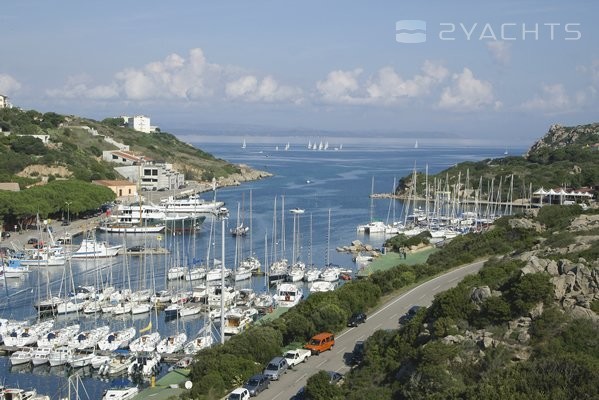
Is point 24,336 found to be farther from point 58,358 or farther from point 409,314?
point 409,314

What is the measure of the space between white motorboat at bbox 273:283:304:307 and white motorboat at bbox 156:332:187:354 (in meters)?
6.71

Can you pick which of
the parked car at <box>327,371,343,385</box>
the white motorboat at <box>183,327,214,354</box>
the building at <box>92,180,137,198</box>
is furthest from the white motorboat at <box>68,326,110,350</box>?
the building at <box>92,180,137,198</box>

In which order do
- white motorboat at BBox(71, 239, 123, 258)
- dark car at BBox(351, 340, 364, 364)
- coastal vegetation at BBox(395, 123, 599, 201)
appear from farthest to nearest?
coastal vegetation at BBox(395, 123, 599, 201) < white motorboat at BBox(71, 239, 123, 258) < dark car at BBox(351, 340, 364, 364)

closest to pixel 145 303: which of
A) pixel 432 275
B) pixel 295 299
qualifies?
pixel 295 299

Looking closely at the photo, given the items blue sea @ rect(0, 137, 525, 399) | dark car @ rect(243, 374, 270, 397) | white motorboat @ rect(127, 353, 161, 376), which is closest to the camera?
dark car @ rect(243, 374, 270, 397)

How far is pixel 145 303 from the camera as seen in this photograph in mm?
28266

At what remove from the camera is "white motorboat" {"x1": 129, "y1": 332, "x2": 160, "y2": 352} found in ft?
73.1

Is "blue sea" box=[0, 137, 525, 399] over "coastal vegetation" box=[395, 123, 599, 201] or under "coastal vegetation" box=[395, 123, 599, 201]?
under

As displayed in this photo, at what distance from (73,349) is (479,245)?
15.9 m

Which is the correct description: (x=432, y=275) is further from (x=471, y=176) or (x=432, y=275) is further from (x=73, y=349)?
(x=471, y=176)

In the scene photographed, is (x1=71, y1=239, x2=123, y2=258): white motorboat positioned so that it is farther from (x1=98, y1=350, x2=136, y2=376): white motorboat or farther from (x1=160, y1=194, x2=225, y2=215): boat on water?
(x1=98, y1=350, x2=136, y2=376): white motorboat

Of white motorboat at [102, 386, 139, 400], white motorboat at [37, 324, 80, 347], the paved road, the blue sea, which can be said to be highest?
the paved road

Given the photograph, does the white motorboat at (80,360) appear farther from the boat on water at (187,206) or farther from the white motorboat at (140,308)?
the boat on water at (187,206)

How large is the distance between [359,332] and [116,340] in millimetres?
7896
